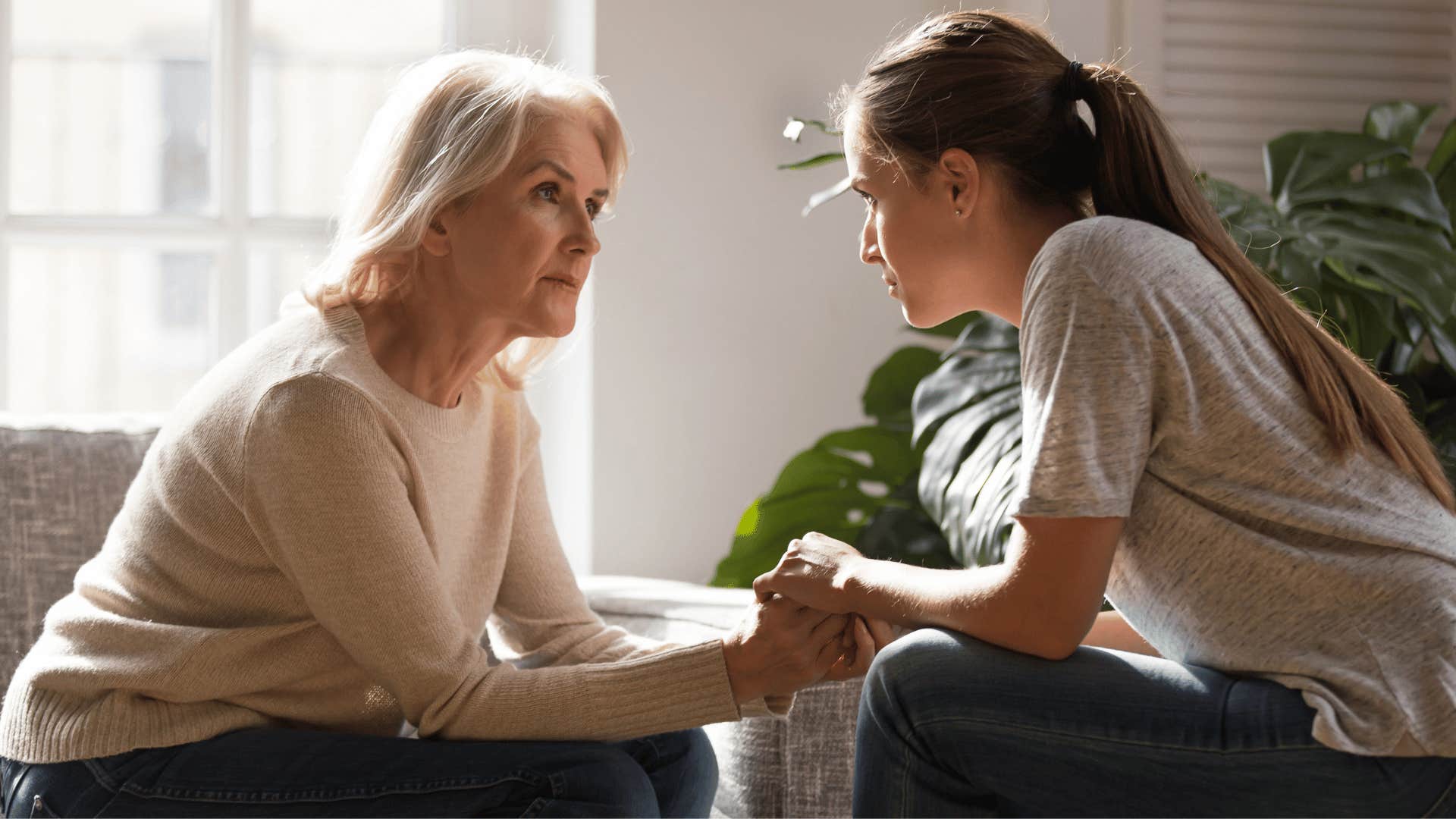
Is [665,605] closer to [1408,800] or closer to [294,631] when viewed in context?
[294,631]

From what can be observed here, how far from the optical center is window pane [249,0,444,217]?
2.73 metres

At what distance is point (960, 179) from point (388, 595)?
2.28 feet

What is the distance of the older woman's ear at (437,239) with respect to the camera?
1572 millimetres

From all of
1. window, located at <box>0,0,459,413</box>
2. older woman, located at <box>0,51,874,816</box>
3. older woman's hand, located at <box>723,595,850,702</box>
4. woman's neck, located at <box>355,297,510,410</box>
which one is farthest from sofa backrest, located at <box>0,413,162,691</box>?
older woman's hand, located at <box>723,595,850,702</box>

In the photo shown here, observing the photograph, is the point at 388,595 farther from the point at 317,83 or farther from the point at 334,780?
the point at 317,83

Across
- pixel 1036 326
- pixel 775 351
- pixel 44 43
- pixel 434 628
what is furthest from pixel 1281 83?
pixel 44 43

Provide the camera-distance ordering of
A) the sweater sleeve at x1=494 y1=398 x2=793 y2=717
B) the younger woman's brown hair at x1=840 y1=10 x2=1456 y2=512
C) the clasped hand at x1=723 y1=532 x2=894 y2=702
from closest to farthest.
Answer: the younger woman's brown hair at x1=840 y1=10 x2=1456 y2=512 → the clasped hand at x1=723 y1=532 x2=894 y2=702 → the sweater sleeve at x1=494 y1=398 x2=793 y2=717

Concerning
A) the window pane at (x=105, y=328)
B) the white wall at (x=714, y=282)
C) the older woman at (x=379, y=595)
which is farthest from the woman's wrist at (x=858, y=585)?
the window pane at (x=105, y=328)

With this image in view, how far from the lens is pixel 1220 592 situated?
45.8 inches

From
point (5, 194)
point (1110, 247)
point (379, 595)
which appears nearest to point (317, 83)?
point (5, 194)

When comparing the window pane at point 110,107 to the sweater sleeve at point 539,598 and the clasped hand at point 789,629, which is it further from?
the clasped hand at point 789,629

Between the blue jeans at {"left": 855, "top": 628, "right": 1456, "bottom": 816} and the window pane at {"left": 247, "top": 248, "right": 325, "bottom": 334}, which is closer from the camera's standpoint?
the blue jeans at {"left": 855, "top": 628, "right": 1456, "bottom": 816}

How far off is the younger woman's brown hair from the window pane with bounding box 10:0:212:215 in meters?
1.78

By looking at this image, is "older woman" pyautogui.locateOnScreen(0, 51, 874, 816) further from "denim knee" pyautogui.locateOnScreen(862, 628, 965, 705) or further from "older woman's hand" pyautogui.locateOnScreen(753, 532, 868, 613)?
"denim knee" pyautogui.locateOnScreen(862, 628, 965, 705)
